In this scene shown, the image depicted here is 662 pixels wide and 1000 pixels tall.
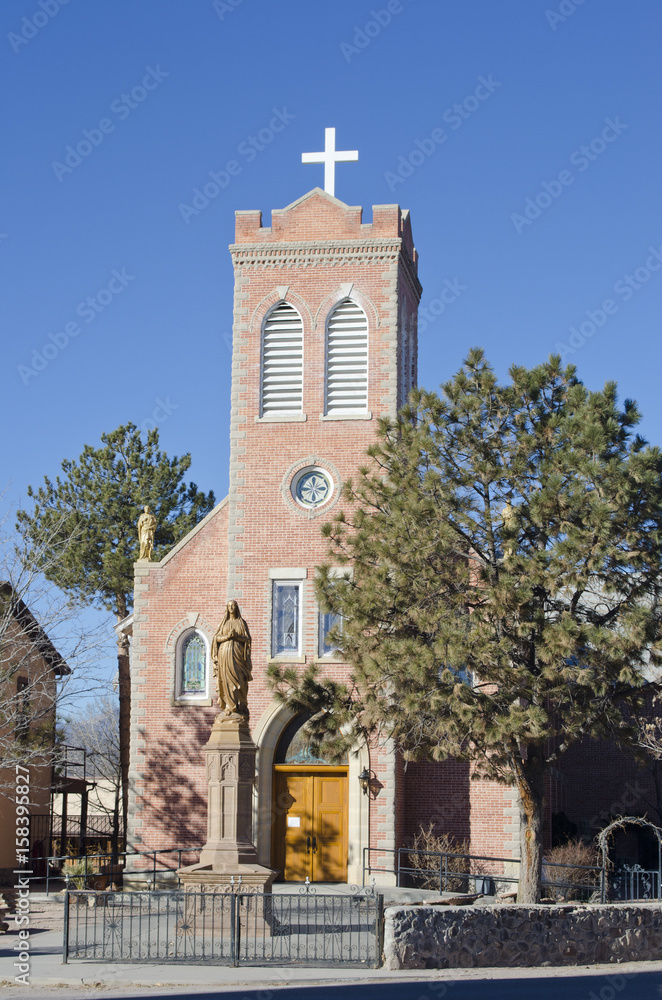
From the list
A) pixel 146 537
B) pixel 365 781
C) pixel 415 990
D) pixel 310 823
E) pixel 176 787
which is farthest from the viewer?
pixel 146 537

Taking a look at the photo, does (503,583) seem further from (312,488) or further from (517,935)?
(312,488)

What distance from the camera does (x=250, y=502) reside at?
82.7 ft

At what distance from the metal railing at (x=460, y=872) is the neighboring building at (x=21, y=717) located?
698 cm

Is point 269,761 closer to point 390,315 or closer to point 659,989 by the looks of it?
point 390,315

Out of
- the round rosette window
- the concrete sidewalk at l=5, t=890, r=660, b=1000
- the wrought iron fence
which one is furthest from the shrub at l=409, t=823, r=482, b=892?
the concrete sidewalk at l=5, t=890, r=660, b=1000

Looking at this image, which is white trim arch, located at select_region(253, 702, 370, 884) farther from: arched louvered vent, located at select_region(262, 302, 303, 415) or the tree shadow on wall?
arched louvered vent, located at select_region(262, 302, 303, 415)

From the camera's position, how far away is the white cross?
1027 inches

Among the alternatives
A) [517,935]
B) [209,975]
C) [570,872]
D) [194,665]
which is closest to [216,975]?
[209,975]

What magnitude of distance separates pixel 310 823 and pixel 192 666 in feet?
13.5

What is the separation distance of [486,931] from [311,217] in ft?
53.9

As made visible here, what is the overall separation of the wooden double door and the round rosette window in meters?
5.50

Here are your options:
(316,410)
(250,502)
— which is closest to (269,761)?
(250,502)

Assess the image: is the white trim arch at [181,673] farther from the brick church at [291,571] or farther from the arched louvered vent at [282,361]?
the arched louvered vent at [282,361]

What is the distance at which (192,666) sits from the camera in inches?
987
